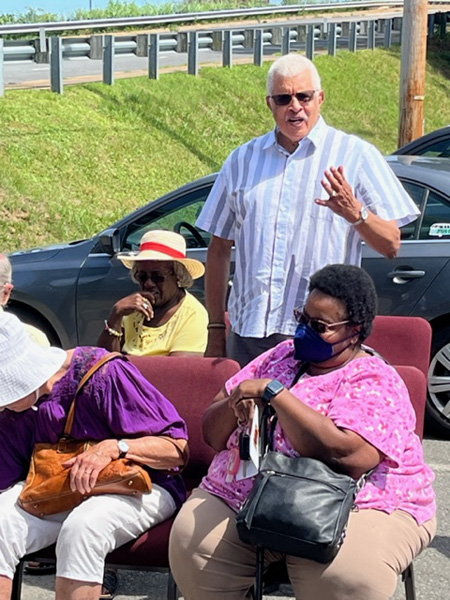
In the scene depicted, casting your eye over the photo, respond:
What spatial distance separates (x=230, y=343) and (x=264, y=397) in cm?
102

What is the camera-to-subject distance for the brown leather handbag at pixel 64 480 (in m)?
3.74

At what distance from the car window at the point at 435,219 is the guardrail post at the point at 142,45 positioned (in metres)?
12.4

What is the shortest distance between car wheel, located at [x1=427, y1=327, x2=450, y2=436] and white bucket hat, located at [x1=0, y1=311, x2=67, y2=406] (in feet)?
11.6

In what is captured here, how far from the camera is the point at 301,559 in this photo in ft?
11.4

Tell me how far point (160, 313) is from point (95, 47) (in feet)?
43.8

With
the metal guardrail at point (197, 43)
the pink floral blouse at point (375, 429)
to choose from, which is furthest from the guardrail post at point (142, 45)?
the pink floral blouse at point (375, 429)

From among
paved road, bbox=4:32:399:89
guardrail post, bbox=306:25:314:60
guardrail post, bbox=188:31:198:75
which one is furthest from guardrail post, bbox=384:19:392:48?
guardrail post, bbox=188:31:198:75

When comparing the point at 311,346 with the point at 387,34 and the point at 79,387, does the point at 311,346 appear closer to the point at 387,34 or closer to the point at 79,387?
the point at 79,387

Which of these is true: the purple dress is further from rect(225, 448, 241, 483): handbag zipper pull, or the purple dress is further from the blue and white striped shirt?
the blue and white striped shirt

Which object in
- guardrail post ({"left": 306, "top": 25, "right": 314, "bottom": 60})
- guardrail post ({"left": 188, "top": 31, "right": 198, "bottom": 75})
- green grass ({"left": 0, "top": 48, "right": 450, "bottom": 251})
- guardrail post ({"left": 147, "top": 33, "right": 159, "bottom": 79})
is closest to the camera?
green grass ({"left": 0, "top": 48, "right": 450, "bottom": 251})

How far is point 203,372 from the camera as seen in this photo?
4.28 m

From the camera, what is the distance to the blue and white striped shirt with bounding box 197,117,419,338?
A: 4285 mm

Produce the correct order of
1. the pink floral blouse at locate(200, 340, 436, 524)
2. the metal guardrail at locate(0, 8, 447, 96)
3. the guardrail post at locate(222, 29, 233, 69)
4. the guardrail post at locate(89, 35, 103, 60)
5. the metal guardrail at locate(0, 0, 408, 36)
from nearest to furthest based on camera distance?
1. the pink floral blouse at locate(200, 340, 436, 524)
2. the metal guardrail at locate(0, 8, 447, 96)
3. the metal guardrail at locate(0, 0, 408, 36)
4. the guardrail post at locate(89, 35, 103, 60)
5. the guardrail post at locate(222, 29, 233, 69)

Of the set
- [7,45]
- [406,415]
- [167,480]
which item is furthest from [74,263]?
[7,45]
